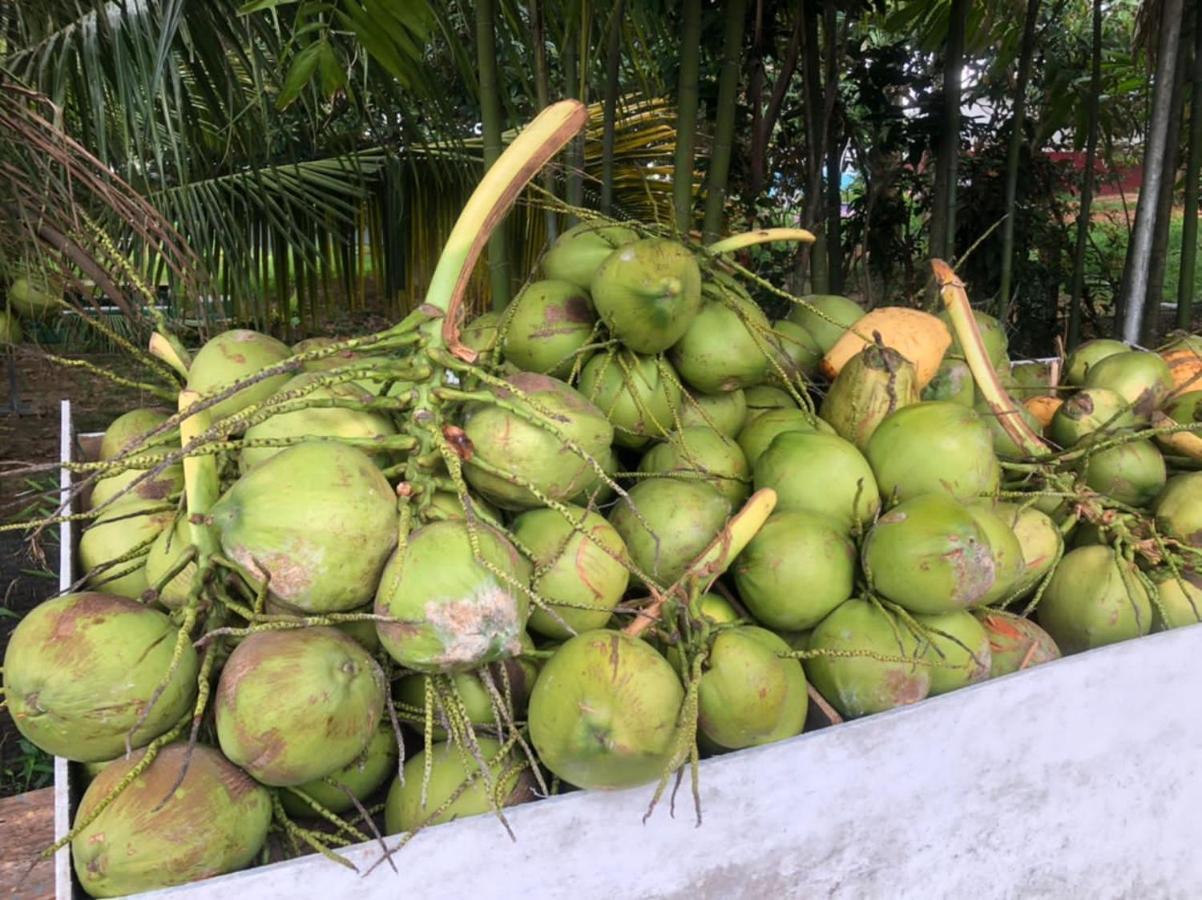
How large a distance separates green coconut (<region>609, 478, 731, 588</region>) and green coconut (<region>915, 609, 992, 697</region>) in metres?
0.33

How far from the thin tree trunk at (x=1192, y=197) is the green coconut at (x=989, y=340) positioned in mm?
1586

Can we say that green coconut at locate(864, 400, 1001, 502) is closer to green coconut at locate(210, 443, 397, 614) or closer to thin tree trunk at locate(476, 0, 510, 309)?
green coconut at locate(210, 443, 397, 614)

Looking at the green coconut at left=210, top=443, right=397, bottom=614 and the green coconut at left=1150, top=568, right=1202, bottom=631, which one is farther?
the green coconut at left=1150, top=568, right=1202, bottom=631

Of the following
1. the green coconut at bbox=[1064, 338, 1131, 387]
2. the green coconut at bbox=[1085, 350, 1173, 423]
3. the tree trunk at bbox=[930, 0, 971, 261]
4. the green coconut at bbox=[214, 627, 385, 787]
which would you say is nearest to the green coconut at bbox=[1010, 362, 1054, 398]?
the green coconut at bbox=[1064, 338, 1131, 387]

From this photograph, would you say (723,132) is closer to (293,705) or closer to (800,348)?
(800,348)

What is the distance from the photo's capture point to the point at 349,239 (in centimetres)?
474

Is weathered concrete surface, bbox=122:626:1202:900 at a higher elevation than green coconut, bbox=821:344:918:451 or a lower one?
lower

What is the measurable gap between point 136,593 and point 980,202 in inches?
211

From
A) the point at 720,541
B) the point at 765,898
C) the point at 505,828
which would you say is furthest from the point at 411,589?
the point at 765,898

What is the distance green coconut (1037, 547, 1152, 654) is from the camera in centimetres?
155

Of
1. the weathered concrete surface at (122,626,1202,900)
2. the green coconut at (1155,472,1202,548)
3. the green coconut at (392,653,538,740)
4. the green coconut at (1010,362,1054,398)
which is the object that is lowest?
the weathered concrete surface at (122,626,1202,900)

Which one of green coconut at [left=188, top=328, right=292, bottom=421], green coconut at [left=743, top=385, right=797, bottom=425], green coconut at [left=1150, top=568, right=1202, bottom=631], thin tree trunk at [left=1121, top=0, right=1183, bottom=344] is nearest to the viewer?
green coconut at [left=188, top=328, right=292, bottom=421]

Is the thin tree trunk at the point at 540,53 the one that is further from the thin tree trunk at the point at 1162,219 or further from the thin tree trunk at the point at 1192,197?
the thin tree trunk at the point at 1192,197

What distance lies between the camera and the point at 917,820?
1309 millimetres
